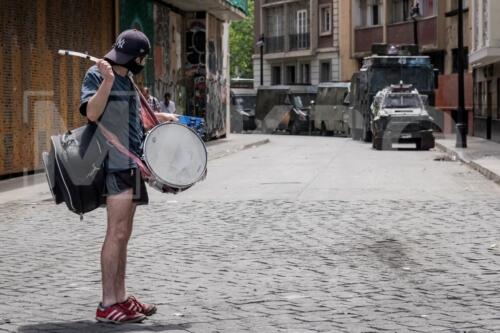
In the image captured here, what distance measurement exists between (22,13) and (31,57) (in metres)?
0.92

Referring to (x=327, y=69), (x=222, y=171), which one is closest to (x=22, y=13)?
(x=222, y=171)

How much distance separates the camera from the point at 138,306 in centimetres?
650

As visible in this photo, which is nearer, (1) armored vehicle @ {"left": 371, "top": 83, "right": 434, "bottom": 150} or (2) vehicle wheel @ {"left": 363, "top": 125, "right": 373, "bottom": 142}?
(1) armored vehicle @ {"left": 371, "top": 83, "right": 434, "bottom": 150}

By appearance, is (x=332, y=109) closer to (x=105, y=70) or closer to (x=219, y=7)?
(x=219, y=7)

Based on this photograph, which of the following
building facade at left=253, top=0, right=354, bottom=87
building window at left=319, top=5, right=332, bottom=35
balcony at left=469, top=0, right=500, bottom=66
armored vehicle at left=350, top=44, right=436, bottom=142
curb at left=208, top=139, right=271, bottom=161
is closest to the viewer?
curb at left=208, top=139, right=271, bottom=161

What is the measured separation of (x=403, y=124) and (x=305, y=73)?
3528cm

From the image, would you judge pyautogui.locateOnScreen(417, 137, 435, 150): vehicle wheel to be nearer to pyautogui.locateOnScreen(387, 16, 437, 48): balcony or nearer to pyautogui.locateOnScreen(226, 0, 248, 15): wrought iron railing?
pyautogui.locateOnScreen(226, 0, 248, 15): wrought iron railing

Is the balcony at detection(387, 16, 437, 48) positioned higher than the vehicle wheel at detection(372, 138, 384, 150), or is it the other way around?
the balcony at detection(387, 16, 437, 48)

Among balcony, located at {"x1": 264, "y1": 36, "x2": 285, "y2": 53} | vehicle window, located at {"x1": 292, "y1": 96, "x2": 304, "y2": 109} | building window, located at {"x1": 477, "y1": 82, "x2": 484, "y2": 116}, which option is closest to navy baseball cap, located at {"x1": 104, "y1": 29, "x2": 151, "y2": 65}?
building window, located at {"x1": 477, "y1": 82, "x2": 484, "y2": 116}

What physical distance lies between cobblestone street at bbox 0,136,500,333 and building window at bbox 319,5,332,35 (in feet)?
153

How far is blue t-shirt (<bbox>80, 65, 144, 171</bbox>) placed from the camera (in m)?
6.34

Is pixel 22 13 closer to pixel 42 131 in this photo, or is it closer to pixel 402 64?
pixel 42 131

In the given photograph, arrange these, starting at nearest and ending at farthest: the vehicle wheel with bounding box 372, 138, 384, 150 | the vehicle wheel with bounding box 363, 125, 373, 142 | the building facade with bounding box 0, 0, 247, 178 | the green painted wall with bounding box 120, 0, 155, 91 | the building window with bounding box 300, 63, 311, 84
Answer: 1. the building facade with bounding box 0, 0, 247, 178
2. the green painted wall with bounding box 120, 0, 155, 91
3. the vehicle wheel with bounding box 372, 138, 384, 150
4. the vehicle wheel with bounding box 363, 125, 373, 142
5. the building window with bounding box 300, 63, 311, 84

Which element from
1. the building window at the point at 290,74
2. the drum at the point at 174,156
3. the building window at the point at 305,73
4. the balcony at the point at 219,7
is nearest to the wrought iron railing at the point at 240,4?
the balcony at the point at 219,7
